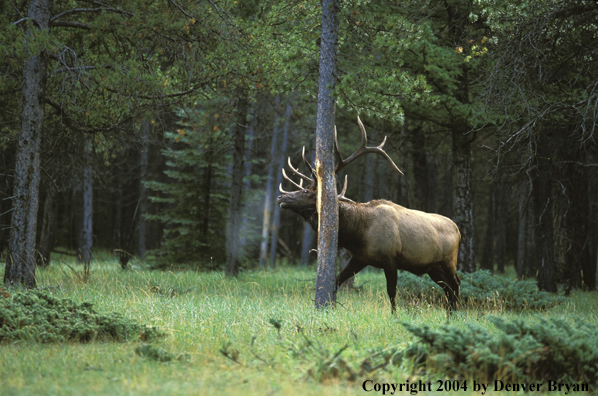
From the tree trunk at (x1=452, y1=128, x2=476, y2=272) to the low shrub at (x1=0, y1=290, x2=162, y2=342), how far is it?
8.92m

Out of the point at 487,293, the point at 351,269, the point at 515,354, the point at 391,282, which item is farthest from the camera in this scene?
the point at 487,293

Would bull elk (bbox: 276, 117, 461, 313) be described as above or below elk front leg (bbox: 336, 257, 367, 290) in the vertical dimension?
above

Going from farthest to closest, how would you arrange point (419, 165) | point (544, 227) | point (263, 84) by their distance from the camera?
point (419, 165), point (544, 227), point (263, 84)

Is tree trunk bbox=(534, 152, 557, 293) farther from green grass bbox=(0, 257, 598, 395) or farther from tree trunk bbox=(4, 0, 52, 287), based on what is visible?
tree trunk bbox=(4, 0, 52, 287)

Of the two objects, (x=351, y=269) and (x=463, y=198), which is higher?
(x=463, y=198)

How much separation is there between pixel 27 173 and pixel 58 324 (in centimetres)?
411

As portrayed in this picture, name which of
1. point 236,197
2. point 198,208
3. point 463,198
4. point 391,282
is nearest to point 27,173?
point 236,197

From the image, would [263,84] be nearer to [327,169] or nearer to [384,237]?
[327,169]

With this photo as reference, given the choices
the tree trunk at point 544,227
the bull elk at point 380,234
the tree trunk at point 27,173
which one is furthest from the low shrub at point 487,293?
the tree trunk at point 27,173

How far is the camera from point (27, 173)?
8.90 metres

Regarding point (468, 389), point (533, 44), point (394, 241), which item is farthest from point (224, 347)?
point (533, 44)

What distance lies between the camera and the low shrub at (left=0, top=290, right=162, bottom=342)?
18.6 feet

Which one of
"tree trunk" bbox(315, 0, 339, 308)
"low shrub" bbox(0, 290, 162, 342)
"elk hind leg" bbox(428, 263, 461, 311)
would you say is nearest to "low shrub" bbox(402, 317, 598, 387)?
"low shrub" bbox(0, 290, 162, 342)

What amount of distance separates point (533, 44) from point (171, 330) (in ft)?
24.2
